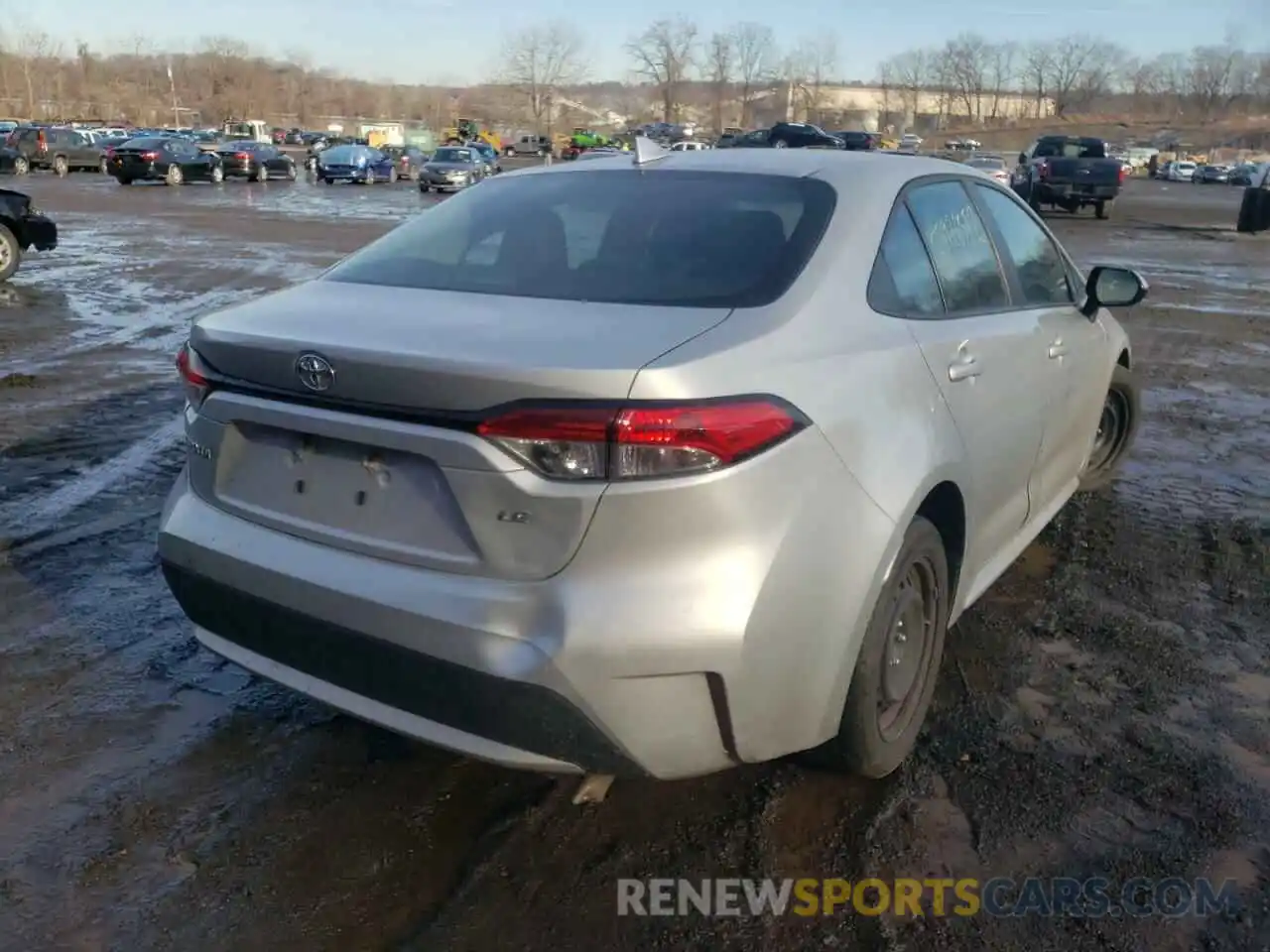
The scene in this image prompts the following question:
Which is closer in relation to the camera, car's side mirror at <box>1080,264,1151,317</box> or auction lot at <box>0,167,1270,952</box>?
auction lot at <box>0,167,1270,952</box>

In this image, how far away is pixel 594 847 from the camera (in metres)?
2.76

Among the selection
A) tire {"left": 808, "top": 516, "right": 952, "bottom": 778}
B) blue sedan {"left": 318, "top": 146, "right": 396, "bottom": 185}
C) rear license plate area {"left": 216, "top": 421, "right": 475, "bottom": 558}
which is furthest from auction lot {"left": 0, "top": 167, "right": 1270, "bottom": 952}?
blue sedan {"left": 318, "top": 146, "right": 396, "bottom": 185}

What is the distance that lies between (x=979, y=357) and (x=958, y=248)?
0.45m

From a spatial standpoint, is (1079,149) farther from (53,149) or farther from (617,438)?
(53,149)

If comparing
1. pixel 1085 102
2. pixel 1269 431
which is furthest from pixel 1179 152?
pixel 1269 431

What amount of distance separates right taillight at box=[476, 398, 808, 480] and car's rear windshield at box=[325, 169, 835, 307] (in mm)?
502

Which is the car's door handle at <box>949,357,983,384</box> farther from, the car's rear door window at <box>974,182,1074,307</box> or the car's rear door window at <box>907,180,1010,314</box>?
the car's rear door window at <box>974,182,1074,307</box>

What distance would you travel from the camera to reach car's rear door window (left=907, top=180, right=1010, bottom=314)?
334 cm

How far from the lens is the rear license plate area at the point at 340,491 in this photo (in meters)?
2.37

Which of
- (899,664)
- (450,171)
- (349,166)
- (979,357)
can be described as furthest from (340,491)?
(349,166)

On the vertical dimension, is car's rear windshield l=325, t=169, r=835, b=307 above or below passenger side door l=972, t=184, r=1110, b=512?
above

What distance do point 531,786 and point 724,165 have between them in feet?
6.27

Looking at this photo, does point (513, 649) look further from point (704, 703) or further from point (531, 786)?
point (531, 786)

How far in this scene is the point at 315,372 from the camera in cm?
246
